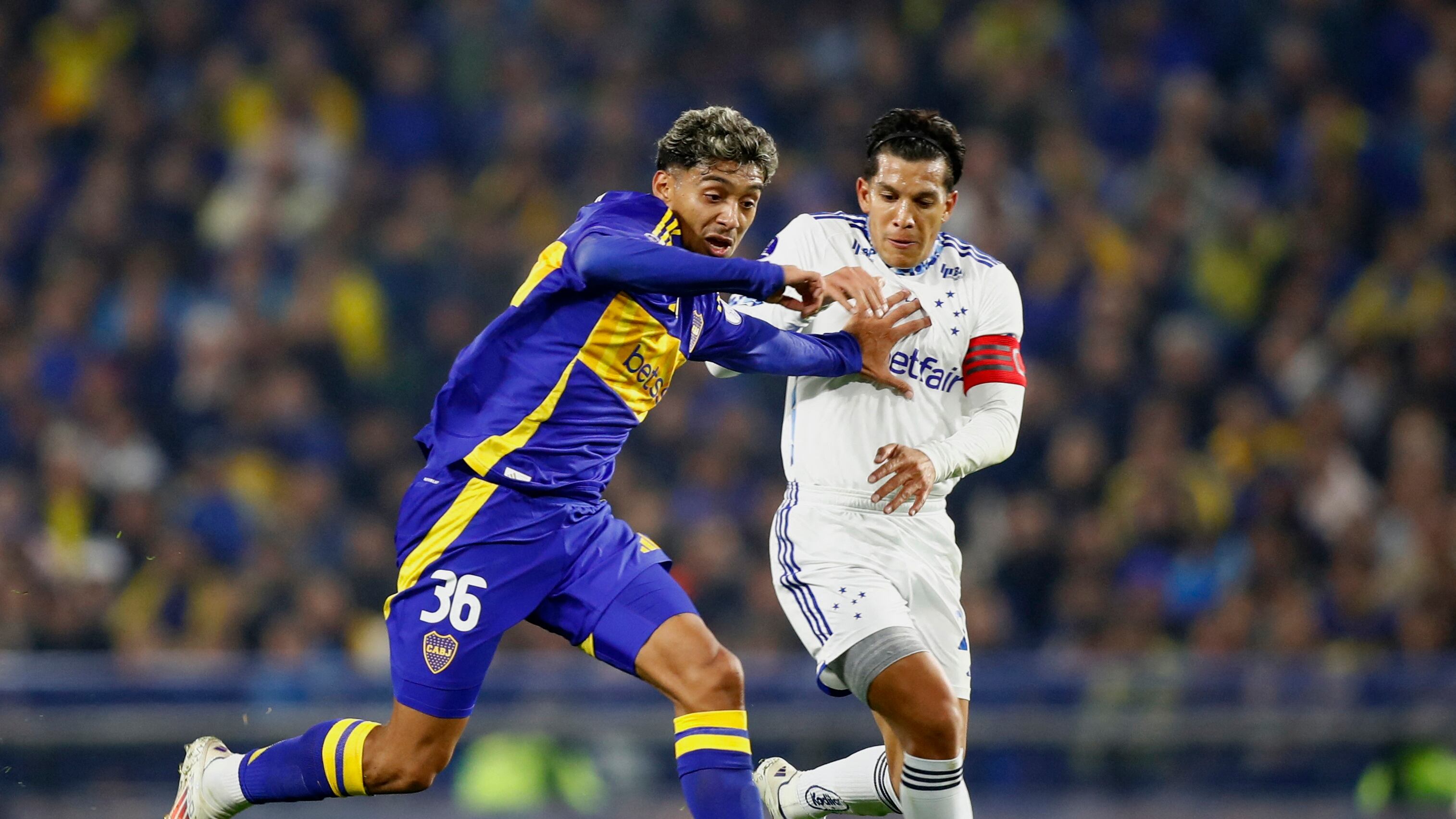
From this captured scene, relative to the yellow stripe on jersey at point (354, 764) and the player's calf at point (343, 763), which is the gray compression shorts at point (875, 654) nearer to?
the player's calf at point (343, 763)

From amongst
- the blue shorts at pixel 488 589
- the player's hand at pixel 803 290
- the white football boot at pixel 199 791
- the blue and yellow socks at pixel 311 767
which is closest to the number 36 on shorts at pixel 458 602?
the blue shorts at pixel 488 589

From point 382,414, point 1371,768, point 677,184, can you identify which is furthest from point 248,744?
point 1371,768

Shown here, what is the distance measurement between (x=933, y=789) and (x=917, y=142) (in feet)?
5.91

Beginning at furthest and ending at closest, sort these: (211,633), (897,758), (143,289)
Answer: (143,289) → (211,633) → (897,758)

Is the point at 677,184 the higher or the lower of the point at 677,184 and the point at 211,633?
the higher

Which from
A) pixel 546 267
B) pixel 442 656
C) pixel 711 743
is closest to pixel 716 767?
pixel 711 743

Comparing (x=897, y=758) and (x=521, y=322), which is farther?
(x=897, y=758)

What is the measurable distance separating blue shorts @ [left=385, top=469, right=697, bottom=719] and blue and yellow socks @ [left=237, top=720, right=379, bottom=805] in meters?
0.19

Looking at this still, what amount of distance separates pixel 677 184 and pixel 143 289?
663 centimetres

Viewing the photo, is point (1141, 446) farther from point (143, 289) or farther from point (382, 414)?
point (143, 289)

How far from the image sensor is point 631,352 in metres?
4.29

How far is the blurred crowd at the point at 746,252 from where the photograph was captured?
8859 mm

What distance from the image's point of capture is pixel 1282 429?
32.0 feet

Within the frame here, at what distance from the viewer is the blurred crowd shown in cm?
886
